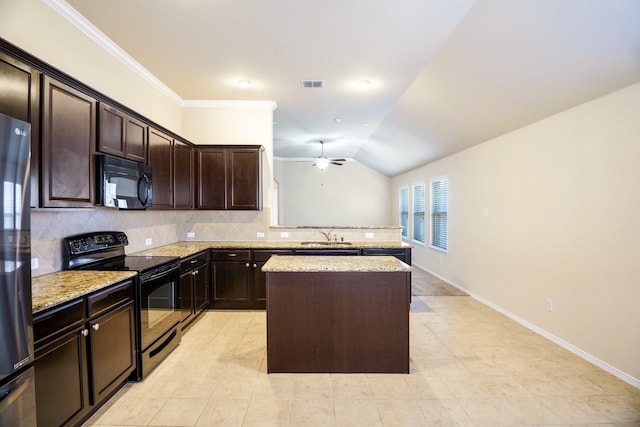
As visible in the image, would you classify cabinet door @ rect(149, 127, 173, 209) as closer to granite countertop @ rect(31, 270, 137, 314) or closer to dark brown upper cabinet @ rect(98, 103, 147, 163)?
dark brown upper cabinet @ rect(98, 103, 147, 163)

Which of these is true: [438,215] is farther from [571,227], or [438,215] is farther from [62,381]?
A: [62,381]

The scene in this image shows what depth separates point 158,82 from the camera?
3.80 m

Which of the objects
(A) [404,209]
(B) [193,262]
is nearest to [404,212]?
(A) [404,209]

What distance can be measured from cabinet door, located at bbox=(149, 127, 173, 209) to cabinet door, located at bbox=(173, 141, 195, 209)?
115mm

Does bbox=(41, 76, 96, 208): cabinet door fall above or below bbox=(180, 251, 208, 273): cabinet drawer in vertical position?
above

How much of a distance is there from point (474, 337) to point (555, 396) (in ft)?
3.41

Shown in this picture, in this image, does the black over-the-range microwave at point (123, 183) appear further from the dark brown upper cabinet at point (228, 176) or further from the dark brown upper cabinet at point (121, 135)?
the dark brown upper cabinet at point (228, 176)

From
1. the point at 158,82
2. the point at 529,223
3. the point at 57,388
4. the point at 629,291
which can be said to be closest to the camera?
the point at 57,388

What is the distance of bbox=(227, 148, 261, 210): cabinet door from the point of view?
167 inches

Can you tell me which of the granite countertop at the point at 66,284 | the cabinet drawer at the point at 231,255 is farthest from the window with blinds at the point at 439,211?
the granite countertop at the point at 66,284

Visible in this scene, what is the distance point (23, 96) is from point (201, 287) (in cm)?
262

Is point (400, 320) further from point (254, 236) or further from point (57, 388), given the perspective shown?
point (254, 236)

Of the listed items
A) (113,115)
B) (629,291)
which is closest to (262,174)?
(113,115)

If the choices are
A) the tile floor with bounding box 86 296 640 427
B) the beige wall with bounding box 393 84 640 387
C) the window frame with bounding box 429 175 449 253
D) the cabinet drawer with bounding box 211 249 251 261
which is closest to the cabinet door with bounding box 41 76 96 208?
the tile floor with bounding box 86 296 640 427
